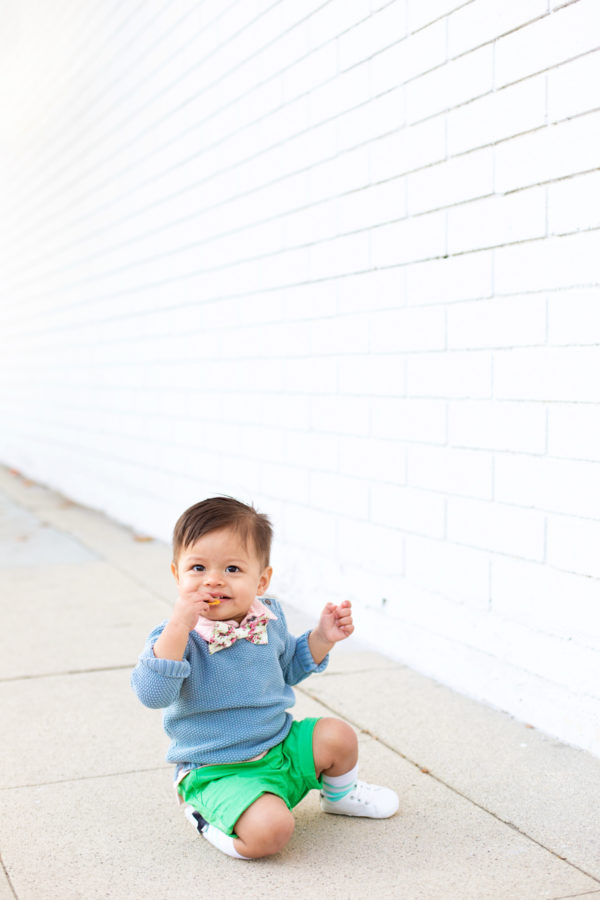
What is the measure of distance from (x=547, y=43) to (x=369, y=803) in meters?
2.51

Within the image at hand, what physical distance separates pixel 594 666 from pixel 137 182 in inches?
243

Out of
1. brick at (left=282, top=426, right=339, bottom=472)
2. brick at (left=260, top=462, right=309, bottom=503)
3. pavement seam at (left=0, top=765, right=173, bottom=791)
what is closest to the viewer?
pavement seam at (left=0, top=765, right=173, bottom=791)

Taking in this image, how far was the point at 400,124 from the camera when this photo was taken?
449cm

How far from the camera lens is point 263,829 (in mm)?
2688

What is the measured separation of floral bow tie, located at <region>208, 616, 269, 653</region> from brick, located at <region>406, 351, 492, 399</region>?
1.49m

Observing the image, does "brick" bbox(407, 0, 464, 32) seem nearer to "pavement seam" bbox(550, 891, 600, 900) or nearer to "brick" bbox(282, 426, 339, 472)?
"brick" bbox(282, 426, 339, 472)

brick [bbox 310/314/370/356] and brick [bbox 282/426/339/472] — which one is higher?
brick [bbox 310/314/370/356]

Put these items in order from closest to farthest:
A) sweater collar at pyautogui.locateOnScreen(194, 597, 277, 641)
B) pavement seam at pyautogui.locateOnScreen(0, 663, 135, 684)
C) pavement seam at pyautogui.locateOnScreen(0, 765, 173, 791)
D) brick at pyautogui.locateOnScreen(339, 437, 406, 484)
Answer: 1. sweater collar at pyautogui.locateOnScreen(194, 597, 277, 641)
2. pavement seam at pyautogui.locateOnScreen(0, 765, 173, 791)
3. pavement seam at pyautogui.locateOnScreen(0, 663, 135, 684)
4. brick at pyautogui.locateOnScreen(339, 437, 406, 484)

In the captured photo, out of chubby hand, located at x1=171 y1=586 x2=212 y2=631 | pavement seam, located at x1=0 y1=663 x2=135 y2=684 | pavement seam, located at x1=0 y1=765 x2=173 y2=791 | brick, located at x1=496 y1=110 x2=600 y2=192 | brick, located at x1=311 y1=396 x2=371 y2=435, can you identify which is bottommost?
pavement seam, located at x1=0 y1=765 x2=173 y2=791

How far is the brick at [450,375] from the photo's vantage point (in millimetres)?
4000

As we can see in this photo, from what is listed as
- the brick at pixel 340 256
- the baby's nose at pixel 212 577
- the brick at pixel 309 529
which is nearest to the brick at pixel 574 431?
the baby's nose at pixel 212 577

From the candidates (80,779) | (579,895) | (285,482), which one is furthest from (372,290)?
(579,895)

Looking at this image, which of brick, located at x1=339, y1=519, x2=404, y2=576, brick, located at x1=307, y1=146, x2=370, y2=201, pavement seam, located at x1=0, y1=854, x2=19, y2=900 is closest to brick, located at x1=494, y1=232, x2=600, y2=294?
brick, located at x1=307, y1=146, x2=370, y2=201

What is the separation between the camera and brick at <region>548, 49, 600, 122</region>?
11.0 feet
